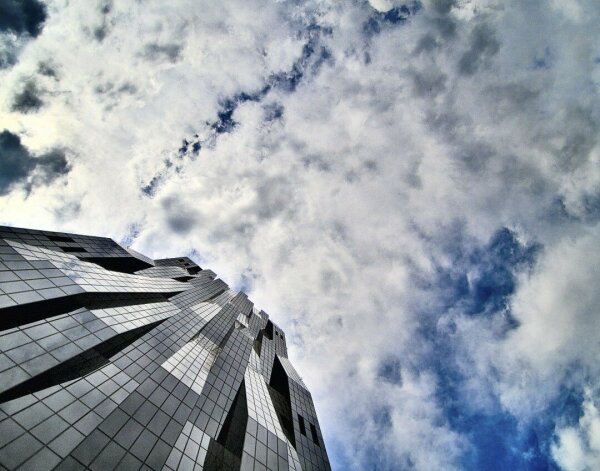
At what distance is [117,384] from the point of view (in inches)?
982

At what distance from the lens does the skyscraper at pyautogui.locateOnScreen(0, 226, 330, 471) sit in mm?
18719

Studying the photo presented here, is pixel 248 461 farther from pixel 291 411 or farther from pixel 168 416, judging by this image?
pixel 291 411

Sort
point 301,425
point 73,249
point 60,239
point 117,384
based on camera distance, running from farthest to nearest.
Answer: point 73,249 < point 60,239 < point 301,425 < point 117,384

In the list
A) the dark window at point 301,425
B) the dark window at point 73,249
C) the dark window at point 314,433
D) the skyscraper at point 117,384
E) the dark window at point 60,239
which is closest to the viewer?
the skyscraper at point 117,384

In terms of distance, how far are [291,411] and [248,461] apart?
25490 millimetres

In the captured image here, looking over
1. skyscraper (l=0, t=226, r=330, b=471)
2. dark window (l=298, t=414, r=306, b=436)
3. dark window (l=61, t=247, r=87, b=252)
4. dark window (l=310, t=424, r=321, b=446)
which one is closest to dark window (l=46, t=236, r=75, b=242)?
skyscraper (l=0, t=226, r=330, b=471)

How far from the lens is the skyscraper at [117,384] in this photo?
1872 centimetres

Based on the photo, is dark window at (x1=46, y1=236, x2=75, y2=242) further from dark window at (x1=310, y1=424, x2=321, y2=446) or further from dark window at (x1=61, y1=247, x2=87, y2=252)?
dark window at (x1=310, y1=424, x2=321, y2=446)

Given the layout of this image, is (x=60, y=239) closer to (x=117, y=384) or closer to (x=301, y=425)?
(x=117, y=384)

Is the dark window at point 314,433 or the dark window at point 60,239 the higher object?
the dark window at point 60,239

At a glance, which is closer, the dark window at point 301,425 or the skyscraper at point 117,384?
the skyscraper at point 117,384

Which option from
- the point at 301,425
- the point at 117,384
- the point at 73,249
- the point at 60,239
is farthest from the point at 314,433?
the point at 60,239

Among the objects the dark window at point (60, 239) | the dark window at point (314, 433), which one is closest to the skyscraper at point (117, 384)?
the dark window at point (314, 433)

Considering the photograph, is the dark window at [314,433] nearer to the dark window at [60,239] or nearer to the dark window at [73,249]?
the dark window at [73,249]
